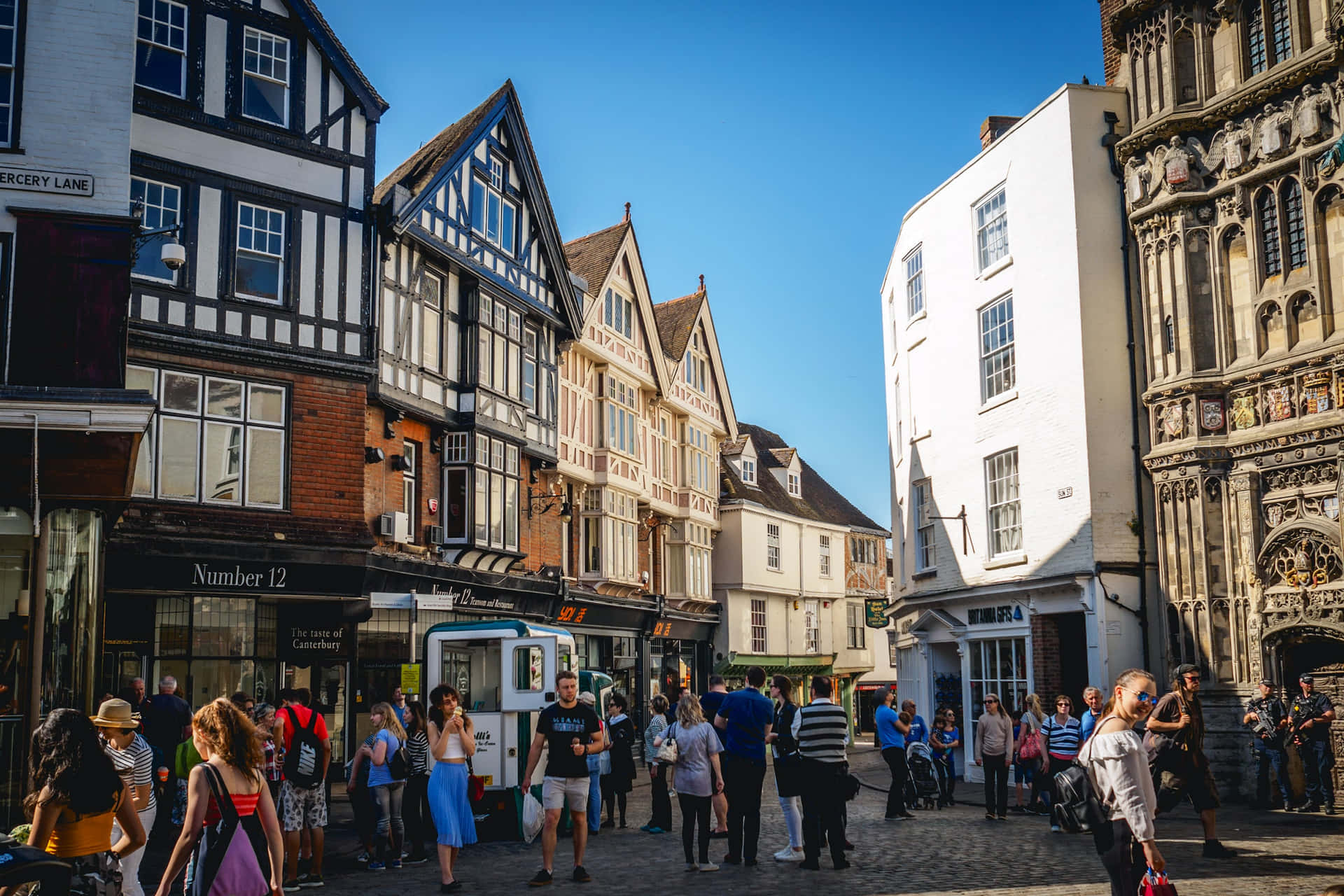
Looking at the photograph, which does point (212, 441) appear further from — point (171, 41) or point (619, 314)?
point (619, 314)

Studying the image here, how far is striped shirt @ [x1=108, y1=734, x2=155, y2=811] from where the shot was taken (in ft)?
27.4

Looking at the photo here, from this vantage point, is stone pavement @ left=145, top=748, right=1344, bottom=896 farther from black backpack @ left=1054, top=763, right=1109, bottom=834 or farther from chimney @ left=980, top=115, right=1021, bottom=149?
chimney @ left=980, top=115, right=1021, bottom=149

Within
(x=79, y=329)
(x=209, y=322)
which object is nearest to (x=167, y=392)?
(x=209, y=322)

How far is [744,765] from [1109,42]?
54.0ft

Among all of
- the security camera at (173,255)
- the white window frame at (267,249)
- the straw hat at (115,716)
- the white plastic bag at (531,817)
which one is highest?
the white window frame at (267,249)

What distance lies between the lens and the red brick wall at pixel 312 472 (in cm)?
1895

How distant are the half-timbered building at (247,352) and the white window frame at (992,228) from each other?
1174 centimetres

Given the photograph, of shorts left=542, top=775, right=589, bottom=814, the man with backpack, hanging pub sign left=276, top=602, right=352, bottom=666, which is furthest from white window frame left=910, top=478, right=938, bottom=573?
the man with backpack

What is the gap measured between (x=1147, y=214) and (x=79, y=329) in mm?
16118

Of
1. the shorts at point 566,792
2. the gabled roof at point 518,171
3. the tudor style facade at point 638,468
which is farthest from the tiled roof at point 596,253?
the shorts at point 566,792

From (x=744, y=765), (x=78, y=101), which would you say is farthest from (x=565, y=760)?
(x=78, y=101)

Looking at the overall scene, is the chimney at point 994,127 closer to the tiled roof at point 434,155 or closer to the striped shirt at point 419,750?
the tiled roof at point 434,155

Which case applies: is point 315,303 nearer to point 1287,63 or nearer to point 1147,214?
point 1147,214

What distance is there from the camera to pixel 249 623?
65.3ft
